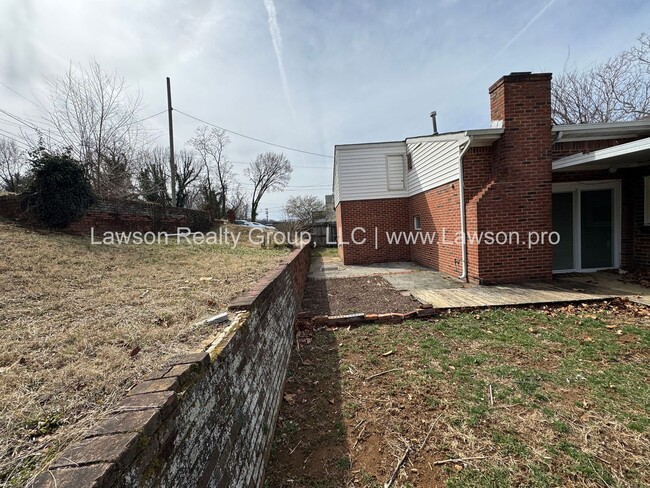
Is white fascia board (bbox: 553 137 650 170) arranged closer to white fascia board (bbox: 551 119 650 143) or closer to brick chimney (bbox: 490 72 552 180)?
brick chimney (bbox: 490 72 552 180)

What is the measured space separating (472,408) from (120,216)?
1043 cm

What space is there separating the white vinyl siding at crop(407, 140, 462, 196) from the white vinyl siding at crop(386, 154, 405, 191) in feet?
1.18

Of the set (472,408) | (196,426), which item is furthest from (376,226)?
A: (196,426)

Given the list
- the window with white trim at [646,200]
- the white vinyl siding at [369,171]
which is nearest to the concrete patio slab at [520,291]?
the window with white trim at [646,200]

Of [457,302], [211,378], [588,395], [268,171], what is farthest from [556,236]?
[268,171]

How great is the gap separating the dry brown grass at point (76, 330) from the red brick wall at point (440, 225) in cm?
494

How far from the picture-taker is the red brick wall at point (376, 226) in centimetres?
1126

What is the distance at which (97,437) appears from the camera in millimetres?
1066

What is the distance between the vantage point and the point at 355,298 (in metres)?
6.10

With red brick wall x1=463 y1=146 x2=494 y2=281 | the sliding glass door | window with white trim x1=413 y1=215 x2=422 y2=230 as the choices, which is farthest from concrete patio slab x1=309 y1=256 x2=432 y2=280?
the sliding glass door

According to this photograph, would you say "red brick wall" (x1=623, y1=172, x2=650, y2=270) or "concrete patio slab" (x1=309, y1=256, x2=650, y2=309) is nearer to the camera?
"concrete patio slab" (x1=309, y1=256, x2=650, y2=309)

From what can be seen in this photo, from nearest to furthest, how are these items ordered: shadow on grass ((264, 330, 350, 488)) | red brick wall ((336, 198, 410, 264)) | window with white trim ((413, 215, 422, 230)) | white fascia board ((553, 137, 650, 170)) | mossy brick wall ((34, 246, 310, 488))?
mossy brick wall ((34, 246, 310, 488)) → shadow on grass ((264, 330, 350, 488)) → white fascia board ((553, 137, 650, 170)) → window with white trim ((413, 215, 422, 230)) → red brick wall ((336, 198, 410, 264))

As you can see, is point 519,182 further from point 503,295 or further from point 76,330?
point 76,330

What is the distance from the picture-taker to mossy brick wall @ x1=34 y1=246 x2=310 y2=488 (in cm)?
97
